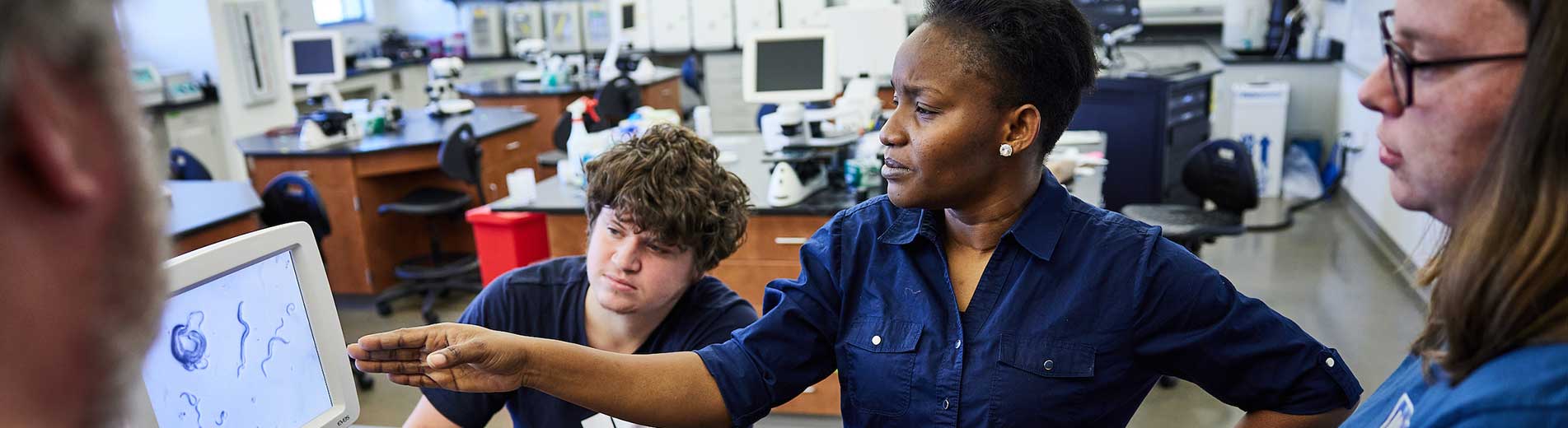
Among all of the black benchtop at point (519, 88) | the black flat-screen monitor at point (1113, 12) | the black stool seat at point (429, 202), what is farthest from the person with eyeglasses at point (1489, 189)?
the black benchtop at point (519, 88)

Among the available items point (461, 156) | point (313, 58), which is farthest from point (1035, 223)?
point (313, 58)

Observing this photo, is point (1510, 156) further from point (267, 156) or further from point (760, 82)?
point (267, 156)

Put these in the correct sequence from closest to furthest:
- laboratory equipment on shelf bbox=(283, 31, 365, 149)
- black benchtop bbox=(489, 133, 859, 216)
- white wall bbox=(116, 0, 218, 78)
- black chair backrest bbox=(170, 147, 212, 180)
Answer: black benchtop bbox=(489, 133, 859, 216) → black chair backrest bbox=(170, 147, 212, 180) → laboratory equipment on shelf bbox=(283, 31, 365, 149) → white wall bbox=(116, 0, 218, 78)

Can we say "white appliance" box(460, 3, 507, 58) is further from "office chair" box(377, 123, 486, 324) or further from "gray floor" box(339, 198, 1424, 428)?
"gray floor" box(339, 198, 1424, 428)

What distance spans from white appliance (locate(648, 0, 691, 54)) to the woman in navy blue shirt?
7024 mm

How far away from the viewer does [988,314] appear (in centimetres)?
123

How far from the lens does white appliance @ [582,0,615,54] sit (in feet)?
27.6

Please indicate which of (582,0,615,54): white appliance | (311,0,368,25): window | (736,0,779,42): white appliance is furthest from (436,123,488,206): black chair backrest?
(311,0,368,25): window

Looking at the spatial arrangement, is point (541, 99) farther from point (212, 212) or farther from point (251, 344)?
point (251, 344)

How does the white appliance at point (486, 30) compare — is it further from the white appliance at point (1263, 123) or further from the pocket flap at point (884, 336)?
the pocket flap at point (884, 336)

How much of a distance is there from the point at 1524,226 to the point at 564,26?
8341mm

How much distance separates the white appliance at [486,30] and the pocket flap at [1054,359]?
8.07m

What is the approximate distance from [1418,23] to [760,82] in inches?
112

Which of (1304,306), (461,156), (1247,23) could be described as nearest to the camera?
(1304,306)
